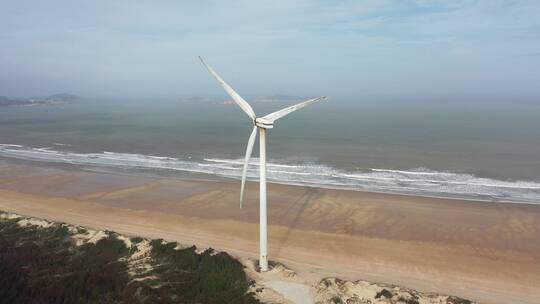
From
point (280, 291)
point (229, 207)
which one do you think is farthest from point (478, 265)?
point (229, 207)

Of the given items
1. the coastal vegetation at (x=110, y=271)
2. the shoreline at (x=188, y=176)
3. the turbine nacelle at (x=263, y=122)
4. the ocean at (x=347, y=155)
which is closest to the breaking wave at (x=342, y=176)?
the ocean at (x=347, y=155)

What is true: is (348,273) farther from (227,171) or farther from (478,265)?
(227,171)

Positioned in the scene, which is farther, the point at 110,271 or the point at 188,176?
the point at 188,176

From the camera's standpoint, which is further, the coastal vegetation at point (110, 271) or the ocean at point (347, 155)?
the ocean at point (347, 155)

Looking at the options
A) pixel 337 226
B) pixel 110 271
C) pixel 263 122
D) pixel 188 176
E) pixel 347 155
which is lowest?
pixel 110 271

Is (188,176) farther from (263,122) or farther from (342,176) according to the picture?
(263,122)

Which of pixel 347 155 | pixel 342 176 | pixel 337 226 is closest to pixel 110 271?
pixel 337 226

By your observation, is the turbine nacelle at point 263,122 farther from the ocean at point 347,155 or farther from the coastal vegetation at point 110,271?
the ocean at point 347,155
